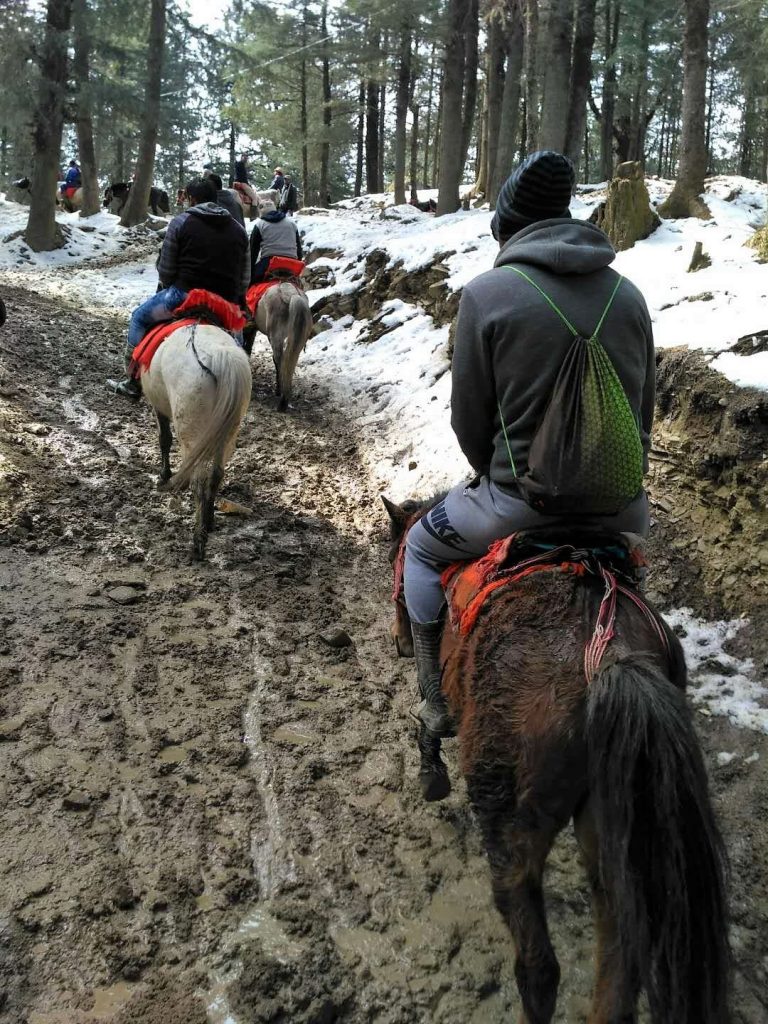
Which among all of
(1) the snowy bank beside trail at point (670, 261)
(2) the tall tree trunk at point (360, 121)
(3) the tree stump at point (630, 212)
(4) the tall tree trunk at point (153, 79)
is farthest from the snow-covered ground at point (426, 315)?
(2) the tall tree trunk at point (360, 121)

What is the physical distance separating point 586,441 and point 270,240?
8.39 metres

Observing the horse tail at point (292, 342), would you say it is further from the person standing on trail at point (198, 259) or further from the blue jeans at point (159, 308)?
the blue jeans at point (159, 308)

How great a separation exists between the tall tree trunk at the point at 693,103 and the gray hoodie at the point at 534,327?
28.5 feet

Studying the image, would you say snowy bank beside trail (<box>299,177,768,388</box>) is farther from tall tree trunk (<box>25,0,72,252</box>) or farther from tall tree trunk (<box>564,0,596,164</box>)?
tall tree trunk (<box>25,0,72,252</box>)

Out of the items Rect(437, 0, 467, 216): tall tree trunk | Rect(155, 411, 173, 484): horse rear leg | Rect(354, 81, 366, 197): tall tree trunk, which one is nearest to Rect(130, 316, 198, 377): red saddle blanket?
Rect(155, 411, 173, 484): horse rear leg

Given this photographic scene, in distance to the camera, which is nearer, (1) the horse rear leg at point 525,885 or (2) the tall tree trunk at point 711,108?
(1) the horse rear leg at point 525,885

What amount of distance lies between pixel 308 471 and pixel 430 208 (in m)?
13.5

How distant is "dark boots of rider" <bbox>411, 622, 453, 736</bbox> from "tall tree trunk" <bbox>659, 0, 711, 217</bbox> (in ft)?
29.3

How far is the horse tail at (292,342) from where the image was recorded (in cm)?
866

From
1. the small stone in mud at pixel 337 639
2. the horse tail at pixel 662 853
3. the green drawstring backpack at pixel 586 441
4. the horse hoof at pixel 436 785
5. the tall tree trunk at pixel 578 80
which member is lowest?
the small stone in mud at pixel 337 639

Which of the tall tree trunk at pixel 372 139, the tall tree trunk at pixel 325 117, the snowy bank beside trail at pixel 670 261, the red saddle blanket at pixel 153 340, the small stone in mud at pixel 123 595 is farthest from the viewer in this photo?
the tall tree trunk at pixel 372 139

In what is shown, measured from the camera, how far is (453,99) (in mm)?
13766

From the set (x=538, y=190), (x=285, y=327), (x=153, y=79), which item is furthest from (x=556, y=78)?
(x=153, y=79)

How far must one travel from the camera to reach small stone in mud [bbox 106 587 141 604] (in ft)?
14.9
